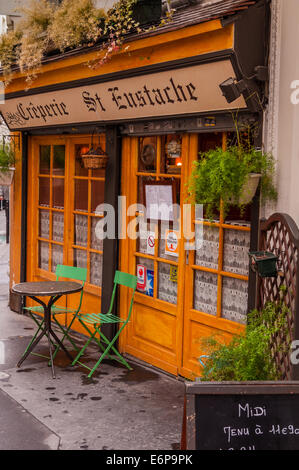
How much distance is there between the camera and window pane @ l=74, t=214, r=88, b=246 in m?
8.42

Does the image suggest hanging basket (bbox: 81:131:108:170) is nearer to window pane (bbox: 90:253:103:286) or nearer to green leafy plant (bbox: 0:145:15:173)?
window pane (bbox: 90:253:103:286)

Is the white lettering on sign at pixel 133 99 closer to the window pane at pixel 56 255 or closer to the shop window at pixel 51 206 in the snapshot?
the shop window at pixel 51 206

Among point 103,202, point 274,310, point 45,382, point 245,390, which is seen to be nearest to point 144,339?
point 45,382

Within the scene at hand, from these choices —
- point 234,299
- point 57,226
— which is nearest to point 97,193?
point 57,226

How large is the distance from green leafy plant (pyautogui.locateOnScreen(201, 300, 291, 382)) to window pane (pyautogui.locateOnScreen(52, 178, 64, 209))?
4827 millimetres

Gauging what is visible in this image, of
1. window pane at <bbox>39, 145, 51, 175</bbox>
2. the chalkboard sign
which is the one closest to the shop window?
window pane at <bbox>39, 145, 51, 175</bbox>

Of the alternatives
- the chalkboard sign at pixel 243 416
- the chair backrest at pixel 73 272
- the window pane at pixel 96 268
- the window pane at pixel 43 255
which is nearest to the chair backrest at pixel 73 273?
the chair backrest at pixel 73 272

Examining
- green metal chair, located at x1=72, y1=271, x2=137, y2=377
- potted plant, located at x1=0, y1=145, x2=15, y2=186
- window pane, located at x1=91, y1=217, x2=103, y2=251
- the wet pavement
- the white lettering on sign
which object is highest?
the white lettering on sign

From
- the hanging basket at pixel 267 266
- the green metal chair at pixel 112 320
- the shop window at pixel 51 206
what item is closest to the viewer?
the hanging basket at pixel 267 266

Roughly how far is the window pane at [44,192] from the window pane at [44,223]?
0.46ft

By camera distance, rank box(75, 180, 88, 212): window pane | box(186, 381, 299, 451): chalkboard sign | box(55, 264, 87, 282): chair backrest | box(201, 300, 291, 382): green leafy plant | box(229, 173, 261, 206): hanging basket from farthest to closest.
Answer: box(75, 180, 88, 212): window pane → box(55, 264, 87, 282): chair backrest → box(229, 173, 261, 206): hanging basket → box(201, 300, 291, 382): green leafy plant → box(186, 381, 299, 451): chalkboard sign

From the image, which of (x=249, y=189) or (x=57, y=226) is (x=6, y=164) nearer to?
(x=57, y=226)

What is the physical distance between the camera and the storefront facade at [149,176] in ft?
18.4

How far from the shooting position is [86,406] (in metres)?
5.92
